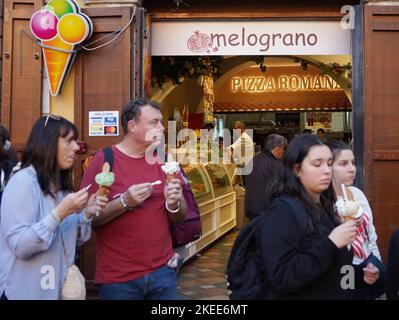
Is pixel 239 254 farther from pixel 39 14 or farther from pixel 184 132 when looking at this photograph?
pixel 184 132

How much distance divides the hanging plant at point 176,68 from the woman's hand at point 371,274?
16.6ft

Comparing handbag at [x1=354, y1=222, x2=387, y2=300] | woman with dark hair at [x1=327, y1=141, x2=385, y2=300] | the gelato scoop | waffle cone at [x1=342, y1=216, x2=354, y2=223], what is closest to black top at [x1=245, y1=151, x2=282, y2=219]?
woman with dark hair at [x1=327, y1=141, x2=385, y2=300]

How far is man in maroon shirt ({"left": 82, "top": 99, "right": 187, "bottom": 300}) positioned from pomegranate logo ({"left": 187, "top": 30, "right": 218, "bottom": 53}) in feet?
9.68

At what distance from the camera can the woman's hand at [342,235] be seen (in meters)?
2.27

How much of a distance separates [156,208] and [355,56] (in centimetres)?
340

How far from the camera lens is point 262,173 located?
642 centimetres

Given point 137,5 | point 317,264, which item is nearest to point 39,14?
point 137,5

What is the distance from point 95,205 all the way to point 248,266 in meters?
0.90

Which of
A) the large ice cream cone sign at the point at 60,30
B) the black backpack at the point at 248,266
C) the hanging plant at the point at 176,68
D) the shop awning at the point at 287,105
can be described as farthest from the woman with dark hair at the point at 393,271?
the shop awning at the point at 287,105

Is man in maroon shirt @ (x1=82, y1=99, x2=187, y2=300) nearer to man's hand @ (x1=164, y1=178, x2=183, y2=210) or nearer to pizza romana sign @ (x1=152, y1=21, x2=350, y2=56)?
man's hand @ (x1=164, y1=178, x2=183, y2=210)

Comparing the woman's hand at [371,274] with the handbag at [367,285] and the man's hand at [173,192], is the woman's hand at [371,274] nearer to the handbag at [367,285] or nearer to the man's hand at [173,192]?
the handbag at [367,285]

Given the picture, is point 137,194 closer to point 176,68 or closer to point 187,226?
point 187,226

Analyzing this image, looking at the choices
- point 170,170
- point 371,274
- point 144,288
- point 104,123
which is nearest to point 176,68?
point 104,123

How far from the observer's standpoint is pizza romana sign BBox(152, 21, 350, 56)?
229 inches
